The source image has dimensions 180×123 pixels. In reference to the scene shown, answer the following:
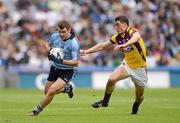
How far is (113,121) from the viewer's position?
13195 millimetres

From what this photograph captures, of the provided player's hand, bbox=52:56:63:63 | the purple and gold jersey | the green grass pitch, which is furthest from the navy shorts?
the purple and gold jersey

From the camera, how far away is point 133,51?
1504 cm

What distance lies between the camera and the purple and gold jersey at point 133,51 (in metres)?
14.9

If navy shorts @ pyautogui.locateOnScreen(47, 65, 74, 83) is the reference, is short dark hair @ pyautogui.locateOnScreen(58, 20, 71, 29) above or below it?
above

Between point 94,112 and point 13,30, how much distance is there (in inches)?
616

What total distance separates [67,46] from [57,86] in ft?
3.20

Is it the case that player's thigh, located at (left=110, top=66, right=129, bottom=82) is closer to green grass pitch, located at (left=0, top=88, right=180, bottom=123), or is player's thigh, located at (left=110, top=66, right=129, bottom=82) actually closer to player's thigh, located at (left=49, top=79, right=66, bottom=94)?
green grass pitch, located at (left=0, top=88, right=180, bottom=123)

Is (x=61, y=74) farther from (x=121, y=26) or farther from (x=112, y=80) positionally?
(x=121, y=26)

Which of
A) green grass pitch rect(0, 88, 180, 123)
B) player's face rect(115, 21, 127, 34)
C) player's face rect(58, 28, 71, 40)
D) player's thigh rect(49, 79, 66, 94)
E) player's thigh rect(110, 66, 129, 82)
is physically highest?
player's face rect(115, 21, 127, 34)

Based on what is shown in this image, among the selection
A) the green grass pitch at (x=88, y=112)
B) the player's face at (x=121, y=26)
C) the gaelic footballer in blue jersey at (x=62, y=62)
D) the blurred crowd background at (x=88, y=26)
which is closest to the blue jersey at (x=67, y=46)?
the gaelic footballer in blue jersey at (x=62, y=62)

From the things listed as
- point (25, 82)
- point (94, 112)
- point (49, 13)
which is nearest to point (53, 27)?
point (49, 13)

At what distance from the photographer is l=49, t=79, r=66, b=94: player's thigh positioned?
14130 millimetres

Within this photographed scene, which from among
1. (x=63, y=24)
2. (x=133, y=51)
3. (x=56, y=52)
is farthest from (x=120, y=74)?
(x=63, y=24)

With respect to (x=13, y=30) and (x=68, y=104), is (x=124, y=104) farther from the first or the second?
(x=13, y=30)
